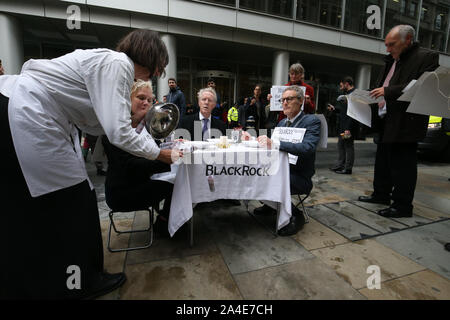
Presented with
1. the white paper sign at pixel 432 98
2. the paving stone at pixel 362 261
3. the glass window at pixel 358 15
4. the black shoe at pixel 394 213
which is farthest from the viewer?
the glass window at pixel 358 15

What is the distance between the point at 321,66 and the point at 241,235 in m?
13.8

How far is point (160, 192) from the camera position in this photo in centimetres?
215

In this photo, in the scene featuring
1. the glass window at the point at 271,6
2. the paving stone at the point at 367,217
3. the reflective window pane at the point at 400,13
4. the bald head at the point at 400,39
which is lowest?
the paving stone at the point at 367,217

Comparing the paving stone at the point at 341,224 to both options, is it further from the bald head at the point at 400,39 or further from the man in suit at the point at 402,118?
the bald head at the point at 400,39

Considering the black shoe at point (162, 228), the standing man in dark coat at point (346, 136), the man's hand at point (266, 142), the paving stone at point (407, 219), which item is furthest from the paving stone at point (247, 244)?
the standing man in dark coat at point (346, 136)

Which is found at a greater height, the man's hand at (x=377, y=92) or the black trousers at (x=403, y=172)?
the man's hand at (x=377, y=92)

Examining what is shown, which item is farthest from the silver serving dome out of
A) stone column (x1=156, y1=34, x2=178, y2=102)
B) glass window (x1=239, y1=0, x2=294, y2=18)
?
glass window (x1=239, y1=0, x2=294, y2=18)

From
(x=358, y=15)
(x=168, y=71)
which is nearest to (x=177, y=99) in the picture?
(x=168, y=71)


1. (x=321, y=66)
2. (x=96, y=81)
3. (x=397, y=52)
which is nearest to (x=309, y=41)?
(x=321, y=66)

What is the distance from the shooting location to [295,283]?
1.72m

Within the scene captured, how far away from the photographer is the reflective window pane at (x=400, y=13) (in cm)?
1259

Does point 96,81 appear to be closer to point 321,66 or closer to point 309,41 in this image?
point 309,41

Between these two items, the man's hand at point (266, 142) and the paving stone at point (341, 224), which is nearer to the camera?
the man's hand at point (266, 142)

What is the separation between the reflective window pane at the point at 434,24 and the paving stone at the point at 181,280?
18.1 meters
